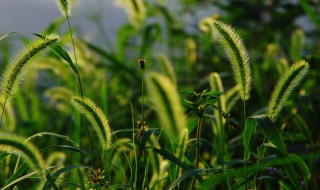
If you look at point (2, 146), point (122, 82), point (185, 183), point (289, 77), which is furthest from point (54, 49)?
point (122, 82)

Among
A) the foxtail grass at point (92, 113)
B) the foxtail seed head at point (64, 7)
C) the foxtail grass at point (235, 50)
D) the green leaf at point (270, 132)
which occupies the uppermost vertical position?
the foxtail seed head at point (64, 7)

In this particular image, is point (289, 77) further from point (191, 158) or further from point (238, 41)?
point (191, 158)

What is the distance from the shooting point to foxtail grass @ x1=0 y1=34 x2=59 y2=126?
1884mm

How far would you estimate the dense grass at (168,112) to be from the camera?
6.19 ft

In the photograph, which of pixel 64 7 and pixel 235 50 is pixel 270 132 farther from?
pixel 64 7

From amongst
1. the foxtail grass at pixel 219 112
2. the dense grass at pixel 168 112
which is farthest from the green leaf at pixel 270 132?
the foxtail grass at pixel 219 112

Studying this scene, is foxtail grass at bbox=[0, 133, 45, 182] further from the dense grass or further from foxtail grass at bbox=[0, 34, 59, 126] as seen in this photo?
foxtail grass at bbox=[0, 34, 59, 126]

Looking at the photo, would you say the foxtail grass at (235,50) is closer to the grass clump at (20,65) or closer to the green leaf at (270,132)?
the green leaf at (270,132)

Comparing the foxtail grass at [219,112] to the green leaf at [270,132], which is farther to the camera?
the foxtail grass at [219,112]

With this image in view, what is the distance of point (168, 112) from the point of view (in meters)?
1.76

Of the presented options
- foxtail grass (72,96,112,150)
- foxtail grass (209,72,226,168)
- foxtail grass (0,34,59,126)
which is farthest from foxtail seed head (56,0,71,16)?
foxtail grass (209,72,226,168)

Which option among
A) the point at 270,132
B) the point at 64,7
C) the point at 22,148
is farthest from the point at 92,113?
the point at 270,132

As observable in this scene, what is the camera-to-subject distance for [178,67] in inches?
257

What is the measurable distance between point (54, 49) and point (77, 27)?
157 inches
